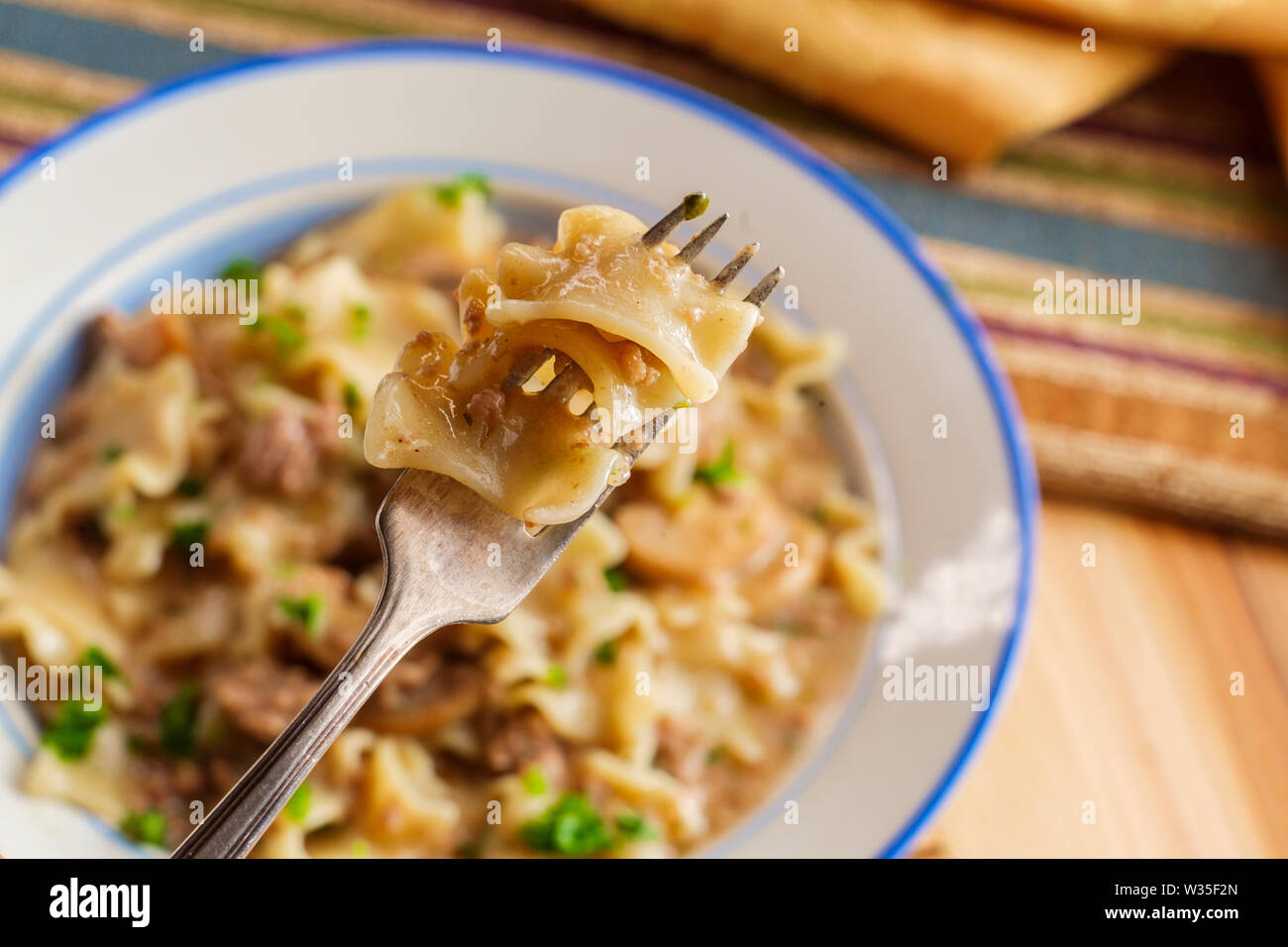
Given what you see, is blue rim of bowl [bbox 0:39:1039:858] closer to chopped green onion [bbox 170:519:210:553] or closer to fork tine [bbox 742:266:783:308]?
chopped green onion [bbox 170:519:210:553]

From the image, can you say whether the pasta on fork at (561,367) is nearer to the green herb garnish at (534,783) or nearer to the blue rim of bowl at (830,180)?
the green herb garnish at (534,783)

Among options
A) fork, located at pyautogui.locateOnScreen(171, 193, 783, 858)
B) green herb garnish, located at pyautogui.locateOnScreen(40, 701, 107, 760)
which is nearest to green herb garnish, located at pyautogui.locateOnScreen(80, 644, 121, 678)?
green herb garnish, located at pyautogui.locateOnScreen(40, 701, 107, 760)

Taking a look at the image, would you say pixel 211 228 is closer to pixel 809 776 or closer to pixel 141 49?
pixel 141 49

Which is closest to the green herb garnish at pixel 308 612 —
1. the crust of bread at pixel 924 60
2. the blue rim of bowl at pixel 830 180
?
the blue rim of bowl at pixel 830 180

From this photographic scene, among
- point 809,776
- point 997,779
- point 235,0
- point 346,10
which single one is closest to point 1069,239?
point 997,779

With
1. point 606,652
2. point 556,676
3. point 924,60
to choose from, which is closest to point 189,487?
point 556,676

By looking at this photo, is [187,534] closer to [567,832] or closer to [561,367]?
[567,832]
